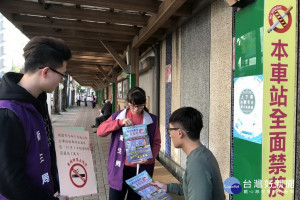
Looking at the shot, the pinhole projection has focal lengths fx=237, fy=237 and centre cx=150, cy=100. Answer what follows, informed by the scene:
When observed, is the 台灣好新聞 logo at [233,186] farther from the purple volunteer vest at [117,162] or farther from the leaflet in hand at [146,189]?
the purple volunteer vest at [117,162]

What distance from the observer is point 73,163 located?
1483 mm

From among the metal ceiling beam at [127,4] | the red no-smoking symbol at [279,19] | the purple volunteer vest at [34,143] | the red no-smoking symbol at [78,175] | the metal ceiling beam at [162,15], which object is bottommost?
the red no-smoking symbol at [78,175]

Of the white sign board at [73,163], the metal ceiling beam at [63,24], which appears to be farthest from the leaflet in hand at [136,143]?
the metal ceiling beam at [63,24]

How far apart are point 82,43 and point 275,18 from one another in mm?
6372

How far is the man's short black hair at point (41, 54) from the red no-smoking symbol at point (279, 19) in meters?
1.49

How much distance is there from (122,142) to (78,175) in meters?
0.93

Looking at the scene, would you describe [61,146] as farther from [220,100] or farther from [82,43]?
[82,43]

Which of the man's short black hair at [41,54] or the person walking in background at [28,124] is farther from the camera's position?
the man's short black hair at [41,54]

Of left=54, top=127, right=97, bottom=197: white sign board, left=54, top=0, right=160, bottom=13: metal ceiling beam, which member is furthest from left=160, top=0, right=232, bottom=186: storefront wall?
left=54, top=127, right=97, bottom=197: white sign board

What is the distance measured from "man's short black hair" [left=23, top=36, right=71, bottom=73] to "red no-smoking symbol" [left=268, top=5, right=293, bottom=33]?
1.49 meters

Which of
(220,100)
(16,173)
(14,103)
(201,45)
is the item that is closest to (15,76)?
(14,103)

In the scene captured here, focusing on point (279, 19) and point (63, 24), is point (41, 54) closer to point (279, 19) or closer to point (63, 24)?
point (279, 19)

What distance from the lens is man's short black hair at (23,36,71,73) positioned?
1.25 m

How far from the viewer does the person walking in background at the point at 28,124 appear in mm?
1072
